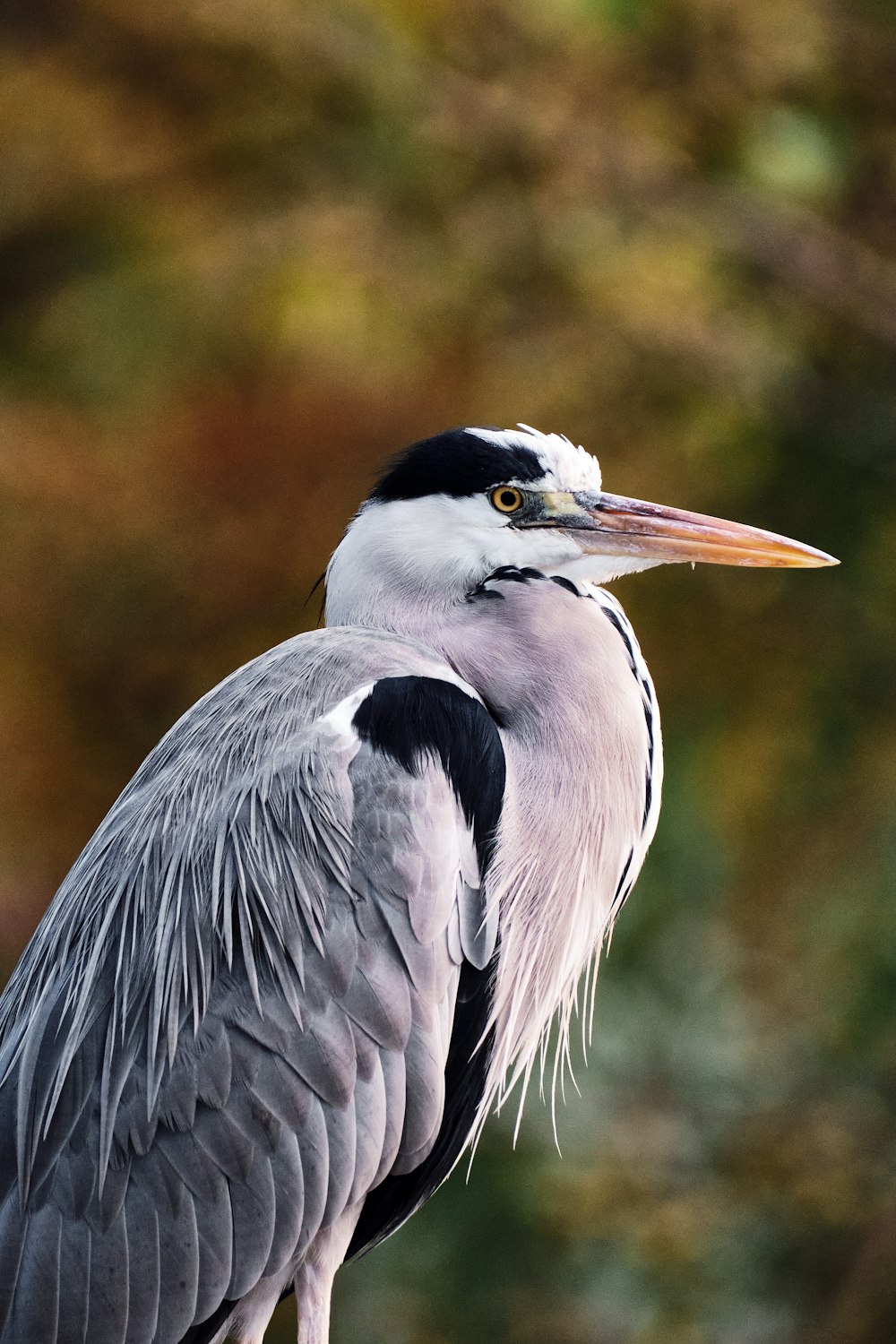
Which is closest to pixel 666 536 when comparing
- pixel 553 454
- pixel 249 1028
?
pixel 553 454

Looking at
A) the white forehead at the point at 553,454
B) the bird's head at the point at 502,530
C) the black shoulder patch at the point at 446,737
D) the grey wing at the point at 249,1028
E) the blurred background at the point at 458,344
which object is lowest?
the grey wing at the point at 249,1028

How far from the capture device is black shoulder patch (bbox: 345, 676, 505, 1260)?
7.75 feet

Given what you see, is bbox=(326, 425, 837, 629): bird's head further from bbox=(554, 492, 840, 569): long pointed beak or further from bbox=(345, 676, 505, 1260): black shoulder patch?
bbox=(345, 676, 505, 1260): black shoulder patch

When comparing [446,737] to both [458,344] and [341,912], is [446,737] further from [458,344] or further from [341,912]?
[458,344]

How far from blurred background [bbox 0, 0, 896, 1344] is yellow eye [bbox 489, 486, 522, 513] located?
2.96 metres

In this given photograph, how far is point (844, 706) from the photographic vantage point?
19.8ft

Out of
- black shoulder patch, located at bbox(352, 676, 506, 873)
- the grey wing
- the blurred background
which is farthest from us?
the blurred background

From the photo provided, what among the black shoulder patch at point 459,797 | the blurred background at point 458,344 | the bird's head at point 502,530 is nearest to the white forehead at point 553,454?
the bird's head at point 502,530

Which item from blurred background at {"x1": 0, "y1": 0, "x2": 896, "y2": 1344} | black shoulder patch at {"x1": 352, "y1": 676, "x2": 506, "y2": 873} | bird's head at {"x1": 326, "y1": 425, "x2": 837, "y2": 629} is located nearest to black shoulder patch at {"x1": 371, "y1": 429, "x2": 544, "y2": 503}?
bird's head at {"x1": 326, "y1": 425, "x2": 837, "y2": 629}

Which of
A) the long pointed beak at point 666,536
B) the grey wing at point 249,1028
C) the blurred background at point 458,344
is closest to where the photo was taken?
the grey wing at point 249,1028

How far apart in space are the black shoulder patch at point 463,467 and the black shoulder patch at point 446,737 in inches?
15.1

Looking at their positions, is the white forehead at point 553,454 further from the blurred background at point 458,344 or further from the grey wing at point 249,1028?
the blurred background at point 458,344

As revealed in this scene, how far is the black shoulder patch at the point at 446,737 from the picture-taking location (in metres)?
2.36

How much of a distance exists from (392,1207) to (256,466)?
378 centimetres
